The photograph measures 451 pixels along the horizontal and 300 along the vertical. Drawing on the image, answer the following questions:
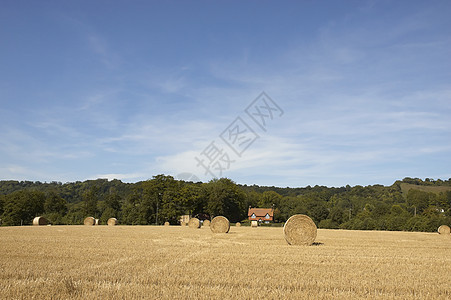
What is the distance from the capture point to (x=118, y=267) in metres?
10.5

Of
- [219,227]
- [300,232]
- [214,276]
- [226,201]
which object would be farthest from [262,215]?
[214,276]

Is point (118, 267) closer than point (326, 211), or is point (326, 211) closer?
point (118, 267)

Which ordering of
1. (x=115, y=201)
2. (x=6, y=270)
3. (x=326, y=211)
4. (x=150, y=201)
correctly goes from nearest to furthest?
1. (x=6, y=270)
2. (x=150, y=201)
3. (x=326, y=211)
4. (x=115, y=201)

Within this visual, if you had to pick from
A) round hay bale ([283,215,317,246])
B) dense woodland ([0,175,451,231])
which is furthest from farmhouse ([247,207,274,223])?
round hay bale ([283,215,317,246])

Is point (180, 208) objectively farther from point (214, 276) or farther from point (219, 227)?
point (214, 276)

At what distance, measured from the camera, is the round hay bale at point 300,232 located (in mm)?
19812

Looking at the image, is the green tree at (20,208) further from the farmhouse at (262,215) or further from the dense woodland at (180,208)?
the farmhouse at (262,215)

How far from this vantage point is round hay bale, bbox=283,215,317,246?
19812mm

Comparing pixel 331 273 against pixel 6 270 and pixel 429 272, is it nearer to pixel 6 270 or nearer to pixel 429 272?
pixel 429 272

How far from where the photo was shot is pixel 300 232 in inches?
786

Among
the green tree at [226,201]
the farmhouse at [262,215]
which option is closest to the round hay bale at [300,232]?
the green tree at [226,201]

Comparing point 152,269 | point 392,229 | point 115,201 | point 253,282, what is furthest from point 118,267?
point 115,201

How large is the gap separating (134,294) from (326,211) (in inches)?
2825

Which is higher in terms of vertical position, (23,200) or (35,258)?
(23,200)
